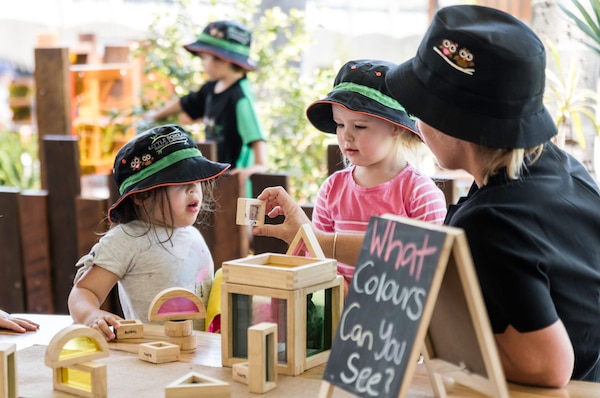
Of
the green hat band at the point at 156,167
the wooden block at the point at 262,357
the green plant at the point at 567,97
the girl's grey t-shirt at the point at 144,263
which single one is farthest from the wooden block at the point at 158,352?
the green plant at the point at 567,97

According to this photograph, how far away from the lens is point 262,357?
1.76 metres

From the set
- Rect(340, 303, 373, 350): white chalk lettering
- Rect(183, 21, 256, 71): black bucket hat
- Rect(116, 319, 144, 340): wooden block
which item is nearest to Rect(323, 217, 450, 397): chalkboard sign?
Rect(340, 303, 373, 350): white chalk lettering

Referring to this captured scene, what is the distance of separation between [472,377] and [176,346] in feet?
2.29

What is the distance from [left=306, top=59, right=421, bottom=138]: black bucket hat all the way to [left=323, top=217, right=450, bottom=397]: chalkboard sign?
42.6 inches

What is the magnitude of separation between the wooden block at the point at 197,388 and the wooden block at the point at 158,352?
217mm

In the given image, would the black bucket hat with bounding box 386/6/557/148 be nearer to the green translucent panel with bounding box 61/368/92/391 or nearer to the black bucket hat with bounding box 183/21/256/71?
the green translucent panel with bounding box 61/368/92/391

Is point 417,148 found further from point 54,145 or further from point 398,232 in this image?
point 54,145

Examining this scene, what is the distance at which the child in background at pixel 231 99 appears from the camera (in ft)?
15.0

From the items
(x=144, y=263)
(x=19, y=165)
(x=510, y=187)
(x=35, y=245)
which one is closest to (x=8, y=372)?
(x=144, y=263)

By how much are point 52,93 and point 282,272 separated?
3.36 metres

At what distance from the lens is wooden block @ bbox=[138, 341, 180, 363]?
195cm

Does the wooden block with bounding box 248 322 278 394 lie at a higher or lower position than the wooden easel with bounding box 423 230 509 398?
lower

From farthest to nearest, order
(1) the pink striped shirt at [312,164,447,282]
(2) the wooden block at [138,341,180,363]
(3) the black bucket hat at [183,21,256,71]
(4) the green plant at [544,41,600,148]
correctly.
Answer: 1. (3) the black bucket hat at [183,21,256,71]
2. (4) the green plant at [544,41,600,148]
3. (1) the pink striped shirt at [312,164,447,282]
4. (2) the wooden block at [138,341,180,363]

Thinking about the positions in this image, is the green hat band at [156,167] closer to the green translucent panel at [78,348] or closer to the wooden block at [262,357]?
the green translucent panel at [78,348]
